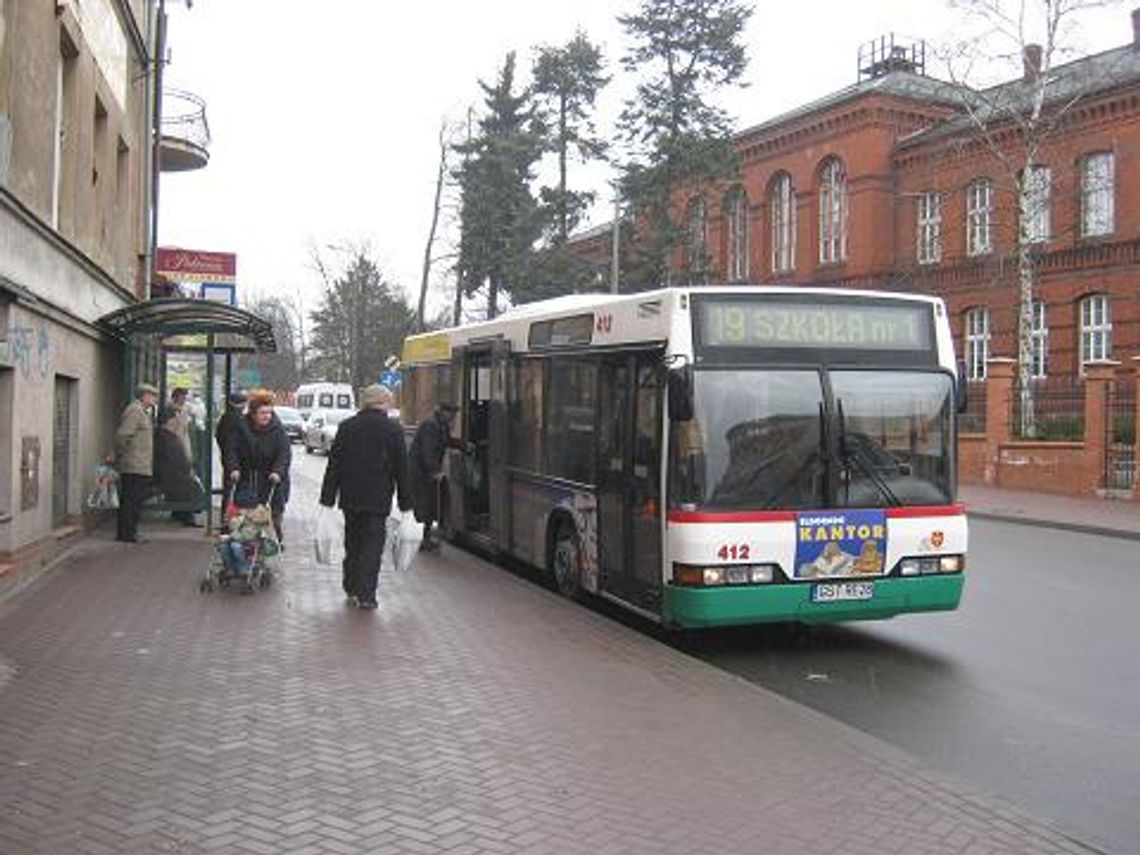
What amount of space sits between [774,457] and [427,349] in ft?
28.0

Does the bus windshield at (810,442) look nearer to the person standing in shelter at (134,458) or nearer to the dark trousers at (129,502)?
the person standing in shelter at (134,458)

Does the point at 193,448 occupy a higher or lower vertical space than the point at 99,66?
lower

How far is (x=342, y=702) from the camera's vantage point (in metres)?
6.68

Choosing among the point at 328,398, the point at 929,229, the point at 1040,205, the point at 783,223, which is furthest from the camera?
the point at 783,223

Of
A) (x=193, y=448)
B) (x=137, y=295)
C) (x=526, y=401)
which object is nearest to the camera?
(x=526, y=401)

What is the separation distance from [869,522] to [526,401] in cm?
431

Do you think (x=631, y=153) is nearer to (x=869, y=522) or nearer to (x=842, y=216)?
(x=842, y=216)

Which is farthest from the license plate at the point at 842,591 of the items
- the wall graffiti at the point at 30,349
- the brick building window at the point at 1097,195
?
the brick building window at the point at 1097,195

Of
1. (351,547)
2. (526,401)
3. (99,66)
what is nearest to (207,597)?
(351,547)

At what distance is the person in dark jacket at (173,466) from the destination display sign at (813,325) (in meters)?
8.31

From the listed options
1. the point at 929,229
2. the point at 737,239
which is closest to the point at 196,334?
the point at 929,229

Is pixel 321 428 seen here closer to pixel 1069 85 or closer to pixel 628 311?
pixel 1069 85

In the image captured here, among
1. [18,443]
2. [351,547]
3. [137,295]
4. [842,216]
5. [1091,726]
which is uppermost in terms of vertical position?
[842,216]

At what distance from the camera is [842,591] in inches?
350
